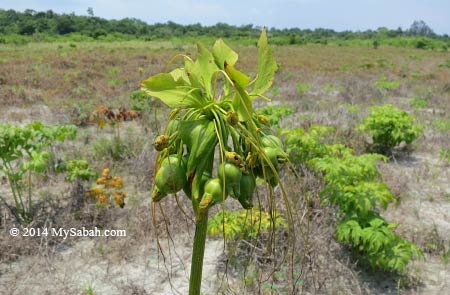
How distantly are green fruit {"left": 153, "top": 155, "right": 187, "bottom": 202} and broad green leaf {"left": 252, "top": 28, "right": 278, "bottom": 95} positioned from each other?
0.25 metres

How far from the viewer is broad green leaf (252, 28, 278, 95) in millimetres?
950

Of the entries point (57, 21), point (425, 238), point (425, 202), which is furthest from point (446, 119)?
point (57, 21)

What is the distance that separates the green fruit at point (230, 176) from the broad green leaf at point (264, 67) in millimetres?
202

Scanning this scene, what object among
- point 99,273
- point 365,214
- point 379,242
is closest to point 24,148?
point 99,273

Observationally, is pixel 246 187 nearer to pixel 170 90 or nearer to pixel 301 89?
pixel 170 90

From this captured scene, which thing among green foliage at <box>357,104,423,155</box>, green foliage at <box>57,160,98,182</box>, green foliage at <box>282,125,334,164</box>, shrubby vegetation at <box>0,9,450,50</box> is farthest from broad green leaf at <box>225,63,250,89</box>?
shrubby vegetation at <box>0,9,450,50</box>

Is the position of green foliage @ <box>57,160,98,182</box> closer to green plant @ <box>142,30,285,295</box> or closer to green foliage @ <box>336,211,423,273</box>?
green foliage @ <box>336,211,423,273</box>

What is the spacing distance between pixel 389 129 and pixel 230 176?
6154 mm

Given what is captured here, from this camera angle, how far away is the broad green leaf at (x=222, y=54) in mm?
946

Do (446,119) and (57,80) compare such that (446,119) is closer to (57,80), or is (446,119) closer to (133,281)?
(133,281)

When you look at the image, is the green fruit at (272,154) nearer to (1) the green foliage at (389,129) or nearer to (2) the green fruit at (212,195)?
(2) the green fruit at (212,195)

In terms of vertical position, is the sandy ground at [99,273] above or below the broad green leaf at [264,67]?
below

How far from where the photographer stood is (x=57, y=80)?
42.4ft

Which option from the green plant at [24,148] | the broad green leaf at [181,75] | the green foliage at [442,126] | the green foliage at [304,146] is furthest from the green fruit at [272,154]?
the green foliage at [442,126]
